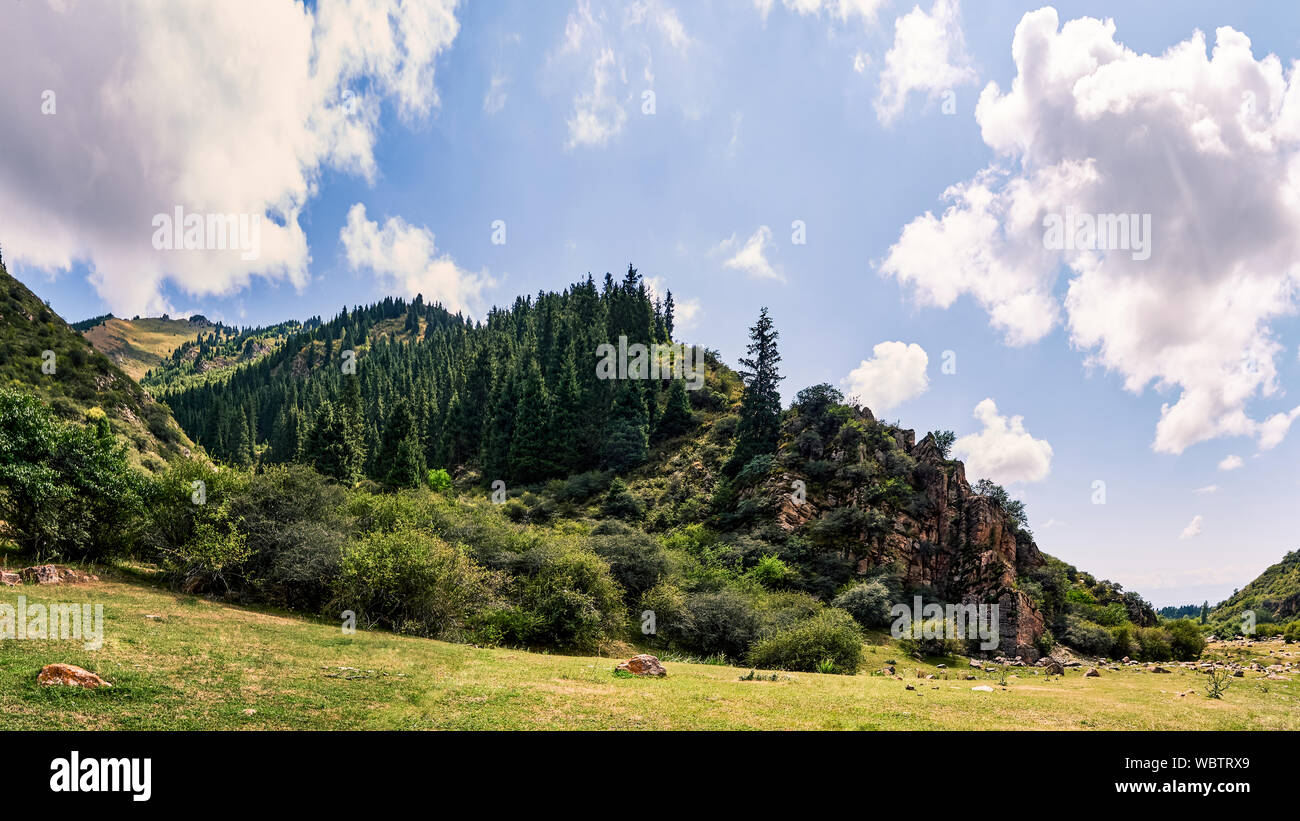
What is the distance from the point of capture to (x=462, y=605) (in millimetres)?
29359

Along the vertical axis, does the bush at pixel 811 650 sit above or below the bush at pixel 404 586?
below

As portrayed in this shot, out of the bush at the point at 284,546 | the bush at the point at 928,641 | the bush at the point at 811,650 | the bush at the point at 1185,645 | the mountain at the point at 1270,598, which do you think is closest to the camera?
the bush at the point at 284,546

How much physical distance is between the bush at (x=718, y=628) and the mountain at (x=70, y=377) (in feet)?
197

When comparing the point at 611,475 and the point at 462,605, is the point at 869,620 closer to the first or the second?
the point at 462,605

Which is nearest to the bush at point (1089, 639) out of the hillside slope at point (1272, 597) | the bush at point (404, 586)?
the bush at point (404, 586)

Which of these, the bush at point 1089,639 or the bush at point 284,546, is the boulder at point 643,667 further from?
the bush at point 1089,639

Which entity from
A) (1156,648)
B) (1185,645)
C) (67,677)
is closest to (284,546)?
(67,677)

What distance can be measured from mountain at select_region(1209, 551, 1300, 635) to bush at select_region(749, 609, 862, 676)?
3217 inches

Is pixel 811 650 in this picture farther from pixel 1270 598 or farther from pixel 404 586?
pixel 1270 598

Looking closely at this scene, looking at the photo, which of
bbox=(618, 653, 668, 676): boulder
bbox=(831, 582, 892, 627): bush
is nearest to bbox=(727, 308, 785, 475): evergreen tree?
bbox=(831, 582, 892, 627): bush

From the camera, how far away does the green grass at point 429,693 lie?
441 inches

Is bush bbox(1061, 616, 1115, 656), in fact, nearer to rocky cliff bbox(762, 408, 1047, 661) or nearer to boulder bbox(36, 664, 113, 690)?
rocky cliff bbox(762, 408, 1047, 661)

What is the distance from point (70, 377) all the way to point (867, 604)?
88.2m
